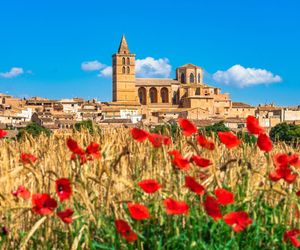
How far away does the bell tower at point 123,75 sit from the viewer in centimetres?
10112

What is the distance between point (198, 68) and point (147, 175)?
99.9m

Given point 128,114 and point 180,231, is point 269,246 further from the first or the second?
point 128,114

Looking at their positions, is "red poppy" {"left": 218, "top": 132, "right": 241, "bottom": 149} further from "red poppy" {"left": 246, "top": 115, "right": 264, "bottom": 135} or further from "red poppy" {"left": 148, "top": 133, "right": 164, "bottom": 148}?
"red poppy" {"left": 148, "top": 133, "right": 164, "bottom": 148}

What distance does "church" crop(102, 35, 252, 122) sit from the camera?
8582cm

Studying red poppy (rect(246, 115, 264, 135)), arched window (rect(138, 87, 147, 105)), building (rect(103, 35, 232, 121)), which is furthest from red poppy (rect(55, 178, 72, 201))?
arched window (rect(138, 87, 147, 105))

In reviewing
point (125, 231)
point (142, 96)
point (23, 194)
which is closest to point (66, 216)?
point (125, 231)

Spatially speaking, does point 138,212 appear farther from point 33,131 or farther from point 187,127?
point 33,131

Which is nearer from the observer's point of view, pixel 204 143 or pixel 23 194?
pixel 23 194

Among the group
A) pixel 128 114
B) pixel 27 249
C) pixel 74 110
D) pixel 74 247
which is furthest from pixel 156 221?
pixel 74 110

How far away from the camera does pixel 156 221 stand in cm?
288

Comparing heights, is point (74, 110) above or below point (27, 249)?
above

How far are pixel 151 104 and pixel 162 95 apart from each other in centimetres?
286

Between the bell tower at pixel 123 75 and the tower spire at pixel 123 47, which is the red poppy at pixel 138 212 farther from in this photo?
the tower spire at pixel 123 47

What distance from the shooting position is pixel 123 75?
104188 millimetres
